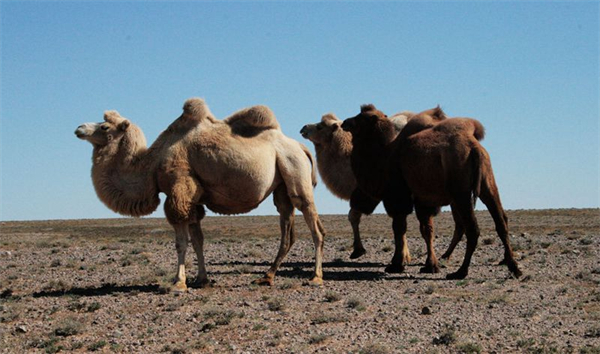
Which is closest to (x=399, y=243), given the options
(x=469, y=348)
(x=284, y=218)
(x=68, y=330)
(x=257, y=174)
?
(x=284, y=218)

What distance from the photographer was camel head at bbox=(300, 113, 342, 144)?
16562mm

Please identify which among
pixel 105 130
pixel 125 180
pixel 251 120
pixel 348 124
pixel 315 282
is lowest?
pixel 315 282

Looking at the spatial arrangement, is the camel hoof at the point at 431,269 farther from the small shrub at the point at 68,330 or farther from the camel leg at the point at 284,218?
the small shrub at the point at 68,330

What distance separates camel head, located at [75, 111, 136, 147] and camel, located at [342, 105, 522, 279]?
4545mm

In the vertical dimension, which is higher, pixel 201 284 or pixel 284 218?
pixel 284 218

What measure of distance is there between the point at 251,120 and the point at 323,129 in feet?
14.7

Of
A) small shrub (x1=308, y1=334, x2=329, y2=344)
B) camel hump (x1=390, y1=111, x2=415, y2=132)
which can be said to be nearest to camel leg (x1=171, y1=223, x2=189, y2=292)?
small shrub (x1=308, y1=334, x2=329, y2=344)

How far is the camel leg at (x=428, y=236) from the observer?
13555 millimetres

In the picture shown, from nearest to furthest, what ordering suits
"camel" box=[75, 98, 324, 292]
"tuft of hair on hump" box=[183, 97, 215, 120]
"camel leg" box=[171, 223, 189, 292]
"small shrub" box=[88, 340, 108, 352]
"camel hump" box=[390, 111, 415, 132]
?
1. "small shrub" box=[88, 340, 108, 352]
2. "camel leg" box=[171, 223, 189, 292]
3. "camel" box=[75, 98, 324, 292]
4. "tuft of hair on hump" box=[183, 97, 215, 120]
5. "camel hump" box=[390, 111, 415, 132]

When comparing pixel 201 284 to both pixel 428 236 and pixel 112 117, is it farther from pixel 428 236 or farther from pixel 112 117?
pixel 428 236

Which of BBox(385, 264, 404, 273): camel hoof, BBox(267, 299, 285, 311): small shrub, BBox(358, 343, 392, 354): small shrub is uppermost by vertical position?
BBox(385, 264, 404, 273): camel hoof

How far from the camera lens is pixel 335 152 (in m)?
16.7

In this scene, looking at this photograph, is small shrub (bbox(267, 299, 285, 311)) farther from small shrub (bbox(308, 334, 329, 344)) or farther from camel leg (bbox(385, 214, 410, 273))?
camel leg (bbox(385, 214, 410, 273))

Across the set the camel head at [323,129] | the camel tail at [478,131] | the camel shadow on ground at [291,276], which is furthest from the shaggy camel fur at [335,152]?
the camel tail at [478,131]
